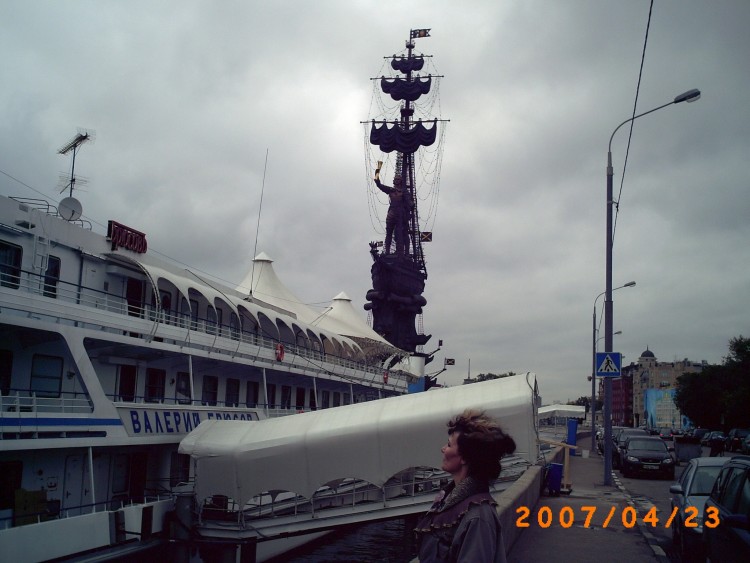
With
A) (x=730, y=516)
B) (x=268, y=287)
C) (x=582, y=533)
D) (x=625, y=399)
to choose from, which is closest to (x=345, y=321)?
(x=268, y=287)

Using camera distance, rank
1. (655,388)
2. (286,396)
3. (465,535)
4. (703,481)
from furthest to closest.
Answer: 1. (655,388)
2. (286,396)
3. (703,481)
4. (465,535)

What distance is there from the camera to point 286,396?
27.0 metres

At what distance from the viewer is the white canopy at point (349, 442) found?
14461 millimetres

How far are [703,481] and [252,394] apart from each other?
1642 centimetres

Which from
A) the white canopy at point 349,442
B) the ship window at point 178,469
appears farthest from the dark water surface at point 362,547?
the white canopy at point 349,442

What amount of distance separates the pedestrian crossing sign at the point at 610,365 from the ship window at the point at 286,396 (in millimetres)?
13586

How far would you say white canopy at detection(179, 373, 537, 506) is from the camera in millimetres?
14461

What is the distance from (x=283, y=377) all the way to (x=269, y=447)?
1051cm

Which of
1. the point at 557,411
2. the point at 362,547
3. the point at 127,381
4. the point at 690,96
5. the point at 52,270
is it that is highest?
the point at 690,96

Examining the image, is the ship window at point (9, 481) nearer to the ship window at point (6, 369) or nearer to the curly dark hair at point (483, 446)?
the ship window at point (6, 369)

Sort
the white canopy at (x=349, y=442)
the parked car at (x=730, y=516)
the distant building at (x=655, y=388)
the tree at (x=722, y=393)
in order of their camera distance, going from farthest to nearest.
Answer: the distant building at (x=655, y=388) → the tree at (x=722, y=393) → the white canopy at (x=349, y=442) → the parked car at (x=730, y=516)

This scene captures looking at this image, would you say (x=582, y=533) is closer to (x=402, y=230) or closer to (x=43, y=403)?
(x=43, y=403)

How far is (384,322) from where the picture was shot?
5444cm
